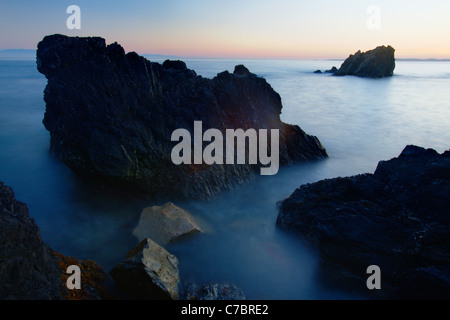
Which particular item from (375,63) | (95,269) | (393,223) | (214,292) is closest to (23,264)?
(95,269)

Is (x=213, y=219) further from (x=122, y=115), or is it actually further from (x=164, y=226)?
(x=122, y=115)

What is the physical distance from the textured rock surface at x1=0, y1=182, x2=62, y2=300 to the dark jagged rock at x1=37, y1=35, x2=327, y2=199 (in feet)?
14.7

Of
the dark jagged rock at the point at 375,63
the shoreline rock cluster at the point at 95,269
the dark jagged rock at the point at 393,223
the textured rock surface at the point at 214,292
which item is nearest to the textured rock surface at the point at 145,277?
the shoreline rock cluster at the point at 95,269

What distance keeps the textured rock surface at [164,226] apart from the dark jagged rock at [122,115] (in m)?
1.63

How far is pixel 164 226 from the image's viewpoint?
852 centimetres

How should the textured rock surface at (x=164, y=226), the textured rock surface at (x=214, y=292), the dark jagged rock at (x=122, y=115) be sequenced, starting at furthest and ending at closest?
the dark jagged rock at (x=122, y=115) → the textured rock surface at (x=164, y=226) → the textured rock surface at (x=214, y=292)

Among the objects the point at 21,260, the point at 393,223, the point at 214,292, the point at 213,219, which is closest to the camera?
the point at 21,260

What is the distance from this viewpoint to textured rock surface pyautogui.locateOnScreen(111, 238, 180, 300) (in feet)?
20.4

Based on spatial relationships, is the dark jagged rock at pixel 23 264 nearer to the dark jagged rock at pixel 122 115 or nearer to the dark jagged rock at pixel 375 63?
the dark jagged rock at pixel 122 115

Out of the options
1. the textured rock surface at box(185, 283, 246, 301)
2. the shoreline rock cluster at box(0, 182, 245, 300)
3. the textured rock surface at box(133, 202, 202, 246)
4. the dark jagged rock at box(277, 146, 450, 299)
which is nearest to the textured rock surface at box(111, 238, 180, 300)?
the shoreline rock cluster at box(0, 182, 245, 300)

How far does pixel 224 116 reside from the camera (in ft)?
42.5

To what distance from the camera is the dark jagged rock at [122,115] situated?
9688mm

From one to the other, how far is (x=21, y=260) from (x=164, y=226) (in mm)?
4188

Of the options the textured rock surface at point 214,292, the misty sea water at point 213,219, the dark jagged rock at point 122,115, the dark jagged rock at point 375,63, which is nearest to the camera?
the textured rock surface at point 214,292
